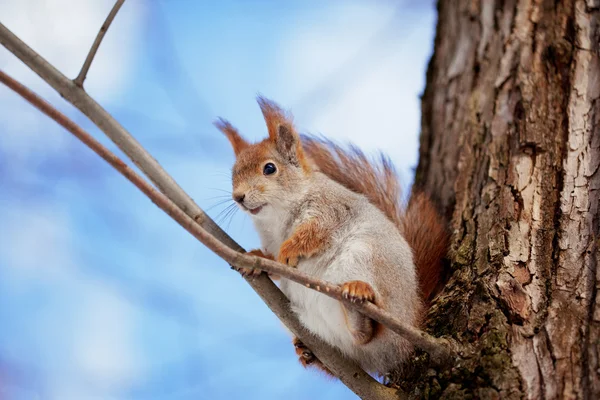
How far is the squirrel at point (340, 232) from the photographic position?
212 cm

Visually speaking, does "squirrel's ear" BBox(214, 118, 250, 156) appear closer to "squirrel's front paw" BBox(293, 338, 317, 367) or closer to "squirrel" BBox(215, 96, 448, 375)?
"squirrel" BBox(215, 96, 448, 375)

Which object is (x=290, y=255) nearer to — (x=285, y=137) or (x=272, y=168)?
(x=272, y=168)

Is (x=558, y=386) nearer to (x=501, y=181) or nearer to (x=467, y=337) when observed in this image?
(x=467, y=337)

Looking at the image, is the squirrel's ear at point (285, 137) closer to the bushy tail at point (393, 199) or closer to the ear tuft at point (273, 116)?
the ear tuft at point (273, 116)

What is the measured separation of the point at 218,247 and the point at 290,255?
63 centimetres

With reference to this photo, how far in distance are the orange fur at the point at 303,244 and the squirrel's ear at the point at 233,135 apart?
671 mm

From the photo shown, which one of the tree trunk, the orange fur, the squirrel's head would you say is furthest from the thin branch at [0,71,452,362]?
the squirrel's head

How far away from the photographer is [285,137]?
2.69m

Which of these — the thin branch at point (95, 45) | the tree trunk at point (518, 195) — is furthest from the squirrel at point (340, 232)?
the thin branch at point (95, 45)

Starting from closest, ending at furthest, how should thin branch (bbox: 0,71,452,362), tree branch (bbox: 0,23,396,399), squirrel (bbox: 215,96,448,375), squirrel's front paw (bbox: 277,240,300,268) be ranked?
1. thin branch (bbox: 0,71,452,362)
2. tree branch (bbox: 0,23,396,399)
3. squirrel (bbox: 215,96,448,375)
4. squirrel's front paw (bbox: 277,240,300,268)

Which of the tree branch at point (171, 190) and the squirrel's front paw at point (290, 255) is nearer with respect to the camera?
the tree branch at point (171, 190)

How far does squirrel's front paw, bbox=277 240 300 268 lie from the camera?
227 cm

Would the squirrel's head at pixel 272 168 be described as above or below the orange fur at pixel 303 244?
above

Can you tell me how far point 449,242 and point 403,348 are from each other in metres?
0.58
